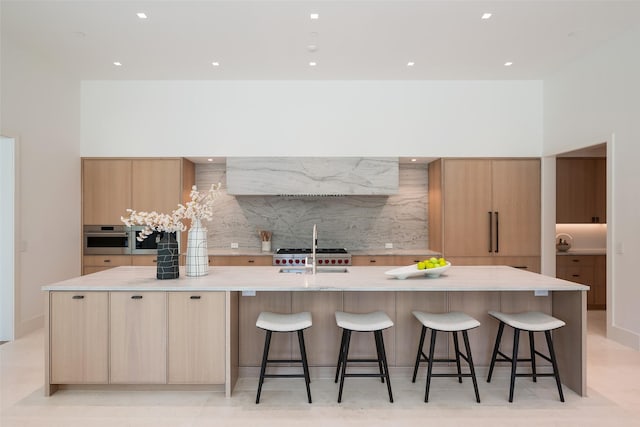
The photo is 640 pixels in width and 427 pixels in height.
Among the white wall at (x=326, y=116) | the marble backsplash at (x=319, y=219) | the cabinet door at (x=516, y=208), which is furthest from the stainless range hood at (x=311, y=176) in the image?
the cabinet door at (x=516, y=208)

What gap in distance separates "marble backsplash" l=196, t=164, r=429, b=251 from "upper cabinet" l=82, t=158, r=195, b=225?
24.8 inches

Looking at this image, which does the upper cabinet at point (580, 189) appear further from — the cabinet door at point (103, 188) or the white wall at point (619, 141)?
the cabinet door at point (103, 188)

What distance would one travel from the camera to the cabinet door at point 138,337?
283 cm

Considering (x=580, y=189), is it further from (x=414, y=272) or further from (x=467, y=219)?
(x=414, y=272)

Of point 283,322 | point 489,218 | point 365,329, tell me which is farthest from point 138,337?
point 489,218

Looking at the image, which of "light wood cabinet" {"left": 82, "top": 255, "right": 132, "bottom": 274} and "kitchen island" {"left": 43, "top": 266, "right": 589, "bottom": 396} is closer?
"kitchen island" {"left": 43, "top": 266, "right": 589, "bottom": 396}

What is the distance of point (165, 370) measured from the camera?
283 centimetres

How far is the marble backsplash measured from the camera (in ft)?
18.9

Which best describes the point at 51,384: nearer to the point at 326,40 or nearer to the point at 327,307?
the point at 327,307

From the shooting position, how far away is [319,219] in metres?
5.78

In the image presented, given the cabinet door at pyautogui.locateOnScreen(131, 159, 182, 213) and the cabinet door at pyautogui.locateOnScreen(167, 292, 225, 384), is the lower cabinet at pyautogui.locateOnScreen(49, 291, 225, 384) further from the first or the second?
the cabinet door at pyautogui.locateOnScreen(131, 159, 182, 213)

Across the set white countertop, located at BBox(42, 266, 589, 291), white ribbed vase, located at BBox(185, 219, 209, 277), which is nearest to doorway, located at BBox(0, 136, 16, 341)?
white countertop, located at BBox(42, 266, 589, 291)

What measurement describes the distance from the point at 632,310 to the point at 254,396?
3.92m

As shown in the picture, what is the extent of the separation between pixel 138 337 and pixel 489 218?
444cm
